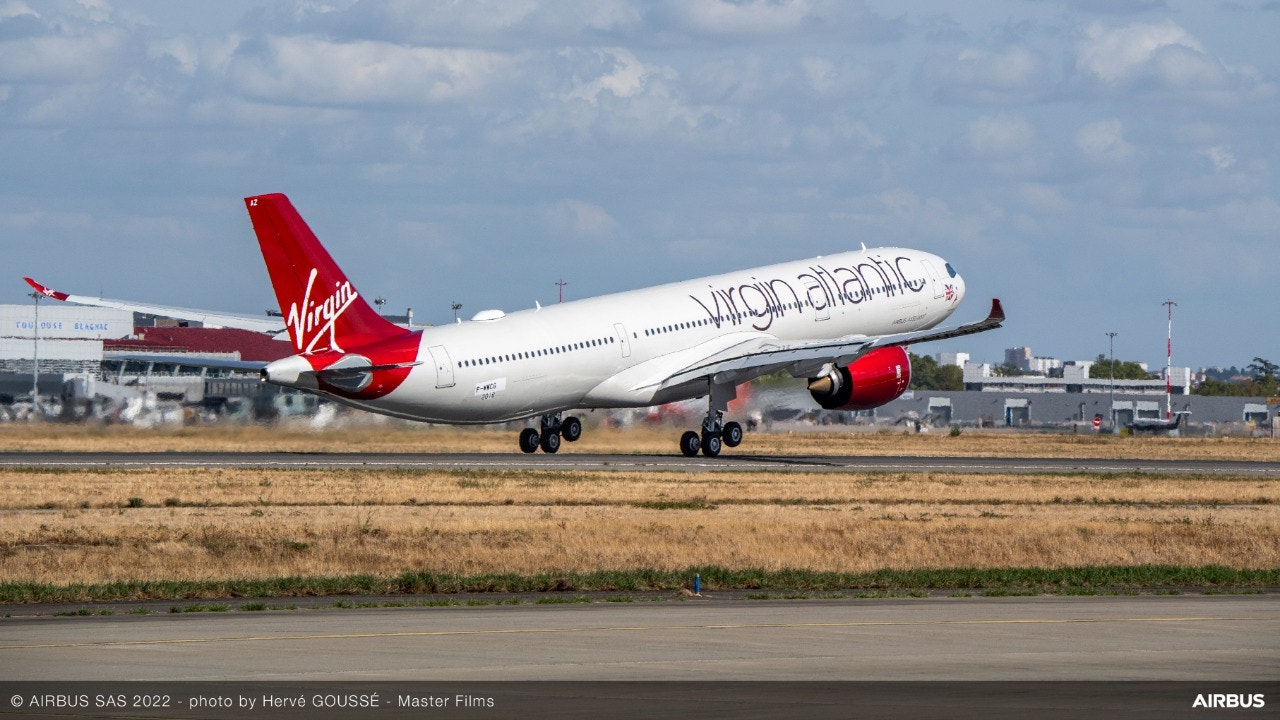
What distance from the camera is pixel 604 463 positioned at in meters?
58.0

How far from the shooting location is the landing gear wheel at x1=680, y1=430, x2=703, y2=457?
63.6 m

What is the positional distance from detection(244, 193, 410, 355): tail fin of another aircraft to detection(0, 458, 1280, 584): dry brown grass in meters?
3.91

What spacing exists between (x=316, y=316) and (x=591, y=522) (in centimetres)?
1646

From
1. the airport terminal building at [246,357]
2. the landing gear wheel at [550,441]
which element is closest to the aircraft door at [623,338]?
the landing gear wheel at [550,441]

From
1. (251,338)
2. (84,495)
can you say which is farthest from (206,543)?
(251,338)

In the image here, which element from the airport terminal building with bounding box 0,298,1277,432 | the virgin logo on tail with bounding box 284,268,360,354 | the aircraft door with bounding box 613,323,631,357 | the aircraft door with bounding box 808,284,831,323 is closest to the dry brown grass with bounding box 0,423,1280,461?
the aircraft door with bounding box 613,323,631,357

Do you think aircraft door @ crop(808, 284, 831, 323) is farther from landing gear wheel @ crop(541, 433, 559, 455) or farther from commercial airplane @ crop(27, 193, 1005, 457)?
landing gear wheel @ crop(541, 433, 559, 455)

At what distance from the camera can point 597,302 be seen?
2440 inches

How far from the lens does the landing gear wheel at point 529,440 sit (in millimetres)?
62469

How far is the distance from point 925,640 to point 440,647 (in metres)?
5.71

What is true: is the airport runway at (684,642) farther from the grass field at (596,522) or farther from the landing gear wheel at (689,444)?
the landing gear wheel at (689,444)

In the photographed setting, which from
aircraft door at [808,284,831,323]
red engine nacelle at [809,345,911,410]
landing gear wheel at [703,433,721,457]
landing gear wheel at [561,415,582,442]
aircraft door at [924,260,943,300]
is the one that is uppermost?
aircraft door at [924,260,943,300]

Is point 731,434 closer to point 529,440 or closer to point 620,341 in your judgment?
point 620,341

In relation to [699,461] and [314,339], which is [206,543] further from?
[699,461]
